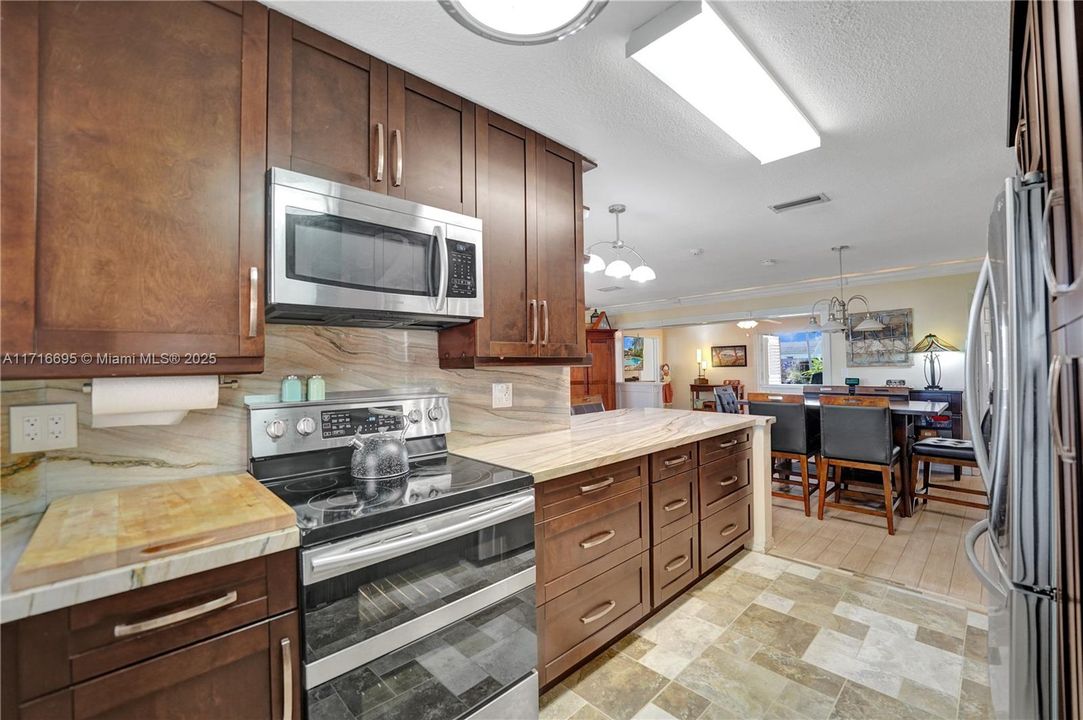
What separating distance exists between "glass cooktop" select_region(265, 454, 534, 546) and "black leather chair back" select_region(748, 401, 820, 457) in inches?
115

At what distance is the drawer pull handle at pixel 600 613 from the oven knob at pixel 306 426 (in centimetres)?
125

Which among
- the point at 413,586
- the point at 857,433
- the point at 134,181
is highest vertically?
the point at 134,181

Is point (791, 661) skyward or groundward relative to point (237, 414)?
groundward

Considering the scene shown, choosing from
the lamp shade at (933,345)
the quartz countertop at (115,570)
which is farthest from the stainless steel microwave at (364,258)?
the lamp shade at (933,345)

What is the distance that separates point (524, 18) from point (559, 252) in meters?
1.17

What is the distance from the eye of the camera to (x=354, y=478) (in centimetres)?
152

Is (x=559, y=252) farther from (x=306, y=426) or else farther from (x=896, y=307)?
(x=896, y=307)

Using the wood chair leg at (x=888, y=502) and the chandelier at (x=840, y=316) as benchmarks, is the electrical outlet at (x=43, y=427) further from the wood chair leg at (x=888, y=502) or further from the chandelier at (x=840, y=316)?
the chandelier at (x=840, y=316)

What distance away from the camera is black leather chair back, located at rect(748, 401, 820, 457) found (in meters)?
3.65

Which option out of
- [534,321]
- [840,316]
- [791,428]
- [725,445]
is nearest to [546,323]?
[534,321]

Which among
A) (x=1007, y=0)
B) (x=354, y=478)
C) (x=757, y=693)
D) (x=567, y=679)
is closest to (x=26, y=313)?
(x=354, y=478)

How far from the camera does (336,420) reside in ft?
5.38

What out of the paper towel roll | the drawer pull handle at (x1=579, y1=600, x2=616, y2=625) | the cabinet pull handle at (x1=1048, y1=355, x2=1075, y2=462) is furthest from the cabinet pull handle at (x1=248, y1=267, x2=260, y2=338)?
the cabinet pull handle at (x1=1048, y1=355, x2=1075, y2=462)

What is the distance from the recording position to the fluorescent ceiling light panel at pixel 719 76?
1.52 meters
